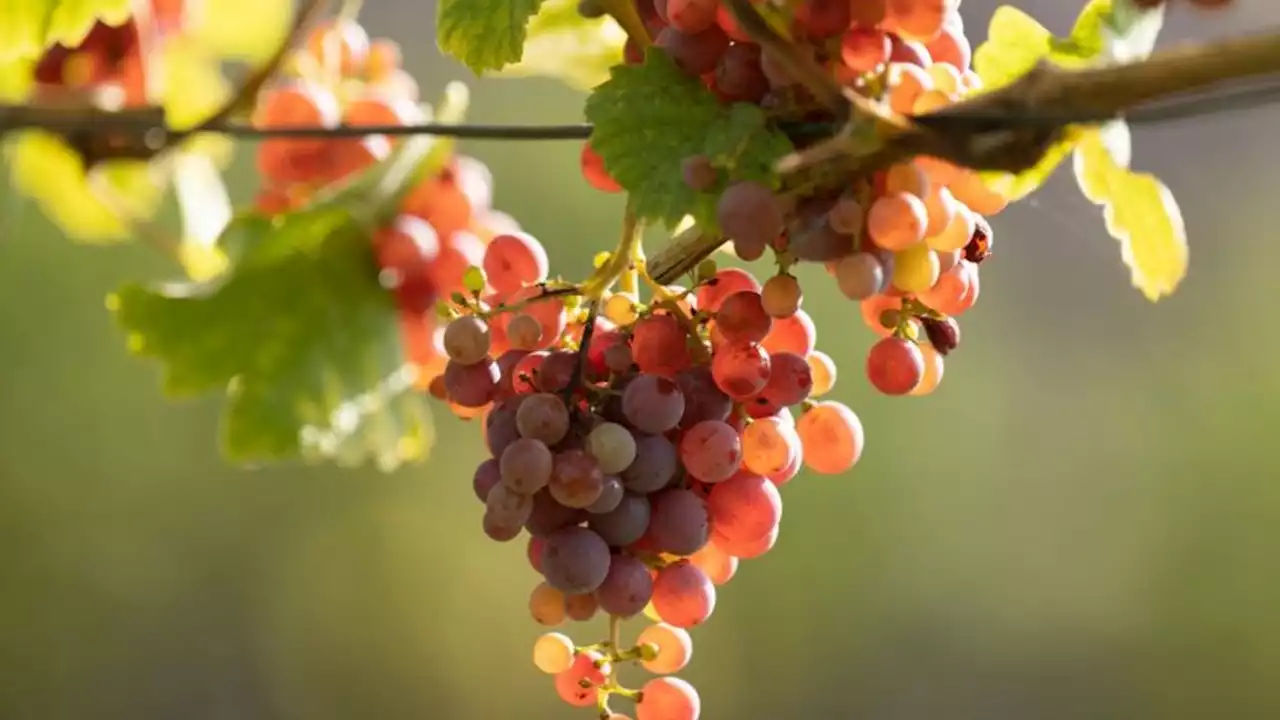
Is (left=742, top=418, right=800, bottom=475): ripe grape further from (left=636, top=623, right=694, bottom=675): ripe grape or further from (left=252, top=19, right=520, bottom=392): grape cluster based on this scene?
(left=252, top=19, right=520, bottom=392): grape cluster

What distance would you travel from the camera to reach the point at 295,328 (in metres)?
0.55

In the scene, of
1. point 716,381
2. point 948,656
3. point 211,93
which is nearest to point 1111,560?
point 948,656

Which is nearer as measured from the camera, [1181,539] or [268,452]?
[268,452]

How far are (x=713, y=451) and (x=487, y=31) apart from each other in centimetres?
14

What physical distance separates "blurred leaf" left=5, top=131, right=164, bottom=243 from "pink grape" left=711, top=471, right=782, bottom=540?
42cm

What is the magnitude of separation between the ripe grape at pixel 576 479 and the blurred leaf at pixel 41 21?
29 cm

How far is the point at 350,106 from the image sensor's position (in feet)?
2.07

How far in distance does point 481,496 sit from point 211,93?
43cm

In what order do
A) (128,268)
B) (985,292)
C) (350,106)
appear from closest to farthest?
(350,106), (128,268), (985,292)

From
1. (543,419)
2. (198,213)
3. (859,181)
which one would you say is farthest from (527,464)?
(198,213)

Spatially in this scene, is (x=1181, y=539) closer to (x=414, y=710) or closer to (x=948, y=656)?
(x=948, y=656)

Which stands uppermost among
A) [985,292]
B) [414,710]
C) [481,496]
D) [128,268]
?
[985,292]

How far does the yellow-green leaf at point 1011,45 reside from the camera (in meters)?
0.38

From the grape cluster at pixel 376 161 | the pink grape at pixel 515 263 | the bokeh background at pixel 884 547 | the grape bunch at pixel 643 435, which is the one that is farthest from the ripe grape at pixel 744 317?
the bokeh background at pixel 884 547
